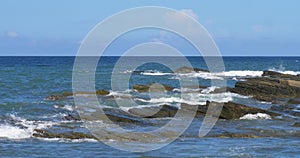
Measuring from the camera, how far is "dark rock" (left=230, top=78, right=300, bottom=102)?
36.4 meters

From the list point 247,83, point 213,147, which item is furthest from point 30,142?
point 247,83

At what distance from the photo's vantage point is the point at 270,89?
37.1 meters

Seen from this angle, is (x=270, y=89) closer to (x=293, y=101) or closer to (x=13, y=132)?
(x=293, y=101)

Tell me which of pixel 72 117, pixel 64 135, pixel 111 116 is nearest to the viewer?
pixel 64 135

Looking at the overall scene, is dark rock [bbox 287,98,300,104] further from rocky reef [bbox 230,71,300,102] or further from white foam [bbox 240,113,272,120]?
white foam [bbox 240,113,272,120]

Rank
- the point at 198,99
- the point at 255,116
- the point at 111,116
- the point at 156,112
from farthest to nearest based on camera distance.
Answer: the point at 198,99 < the point at 156,112 < the point at 255,116 < the point at 111,116

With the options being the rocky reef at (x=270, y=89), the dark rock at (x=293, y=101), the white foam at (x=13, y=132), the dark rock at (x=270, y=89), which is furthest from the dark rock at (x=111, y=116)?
the dark rock at (x=270, y=89)

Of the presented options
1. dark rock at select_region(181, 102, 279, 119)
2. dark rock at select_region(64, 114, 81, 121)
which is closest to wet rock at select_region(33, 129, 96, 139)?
dark rock at select_region(64, 114, 81, 121)

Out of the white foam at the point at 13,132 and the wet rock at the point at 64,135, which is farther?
the white foam at the point at 13,132

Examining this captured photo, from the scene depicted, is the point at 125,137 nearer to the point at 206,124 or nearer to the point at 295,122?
the point at 206,124

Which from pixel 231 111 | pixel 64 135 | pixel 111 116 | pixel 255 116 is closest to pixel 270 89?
pixel 255 116

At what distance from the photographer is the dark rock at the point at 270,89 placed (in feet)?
119

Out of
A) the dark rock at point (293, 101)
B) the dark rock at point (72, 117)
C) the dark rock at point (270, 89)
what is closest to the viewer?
the dark rock at point (72, 117)

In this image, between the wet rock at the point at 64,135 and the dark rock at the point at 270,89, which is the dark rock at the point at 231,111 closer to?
the wet rock at the point at 64,135
